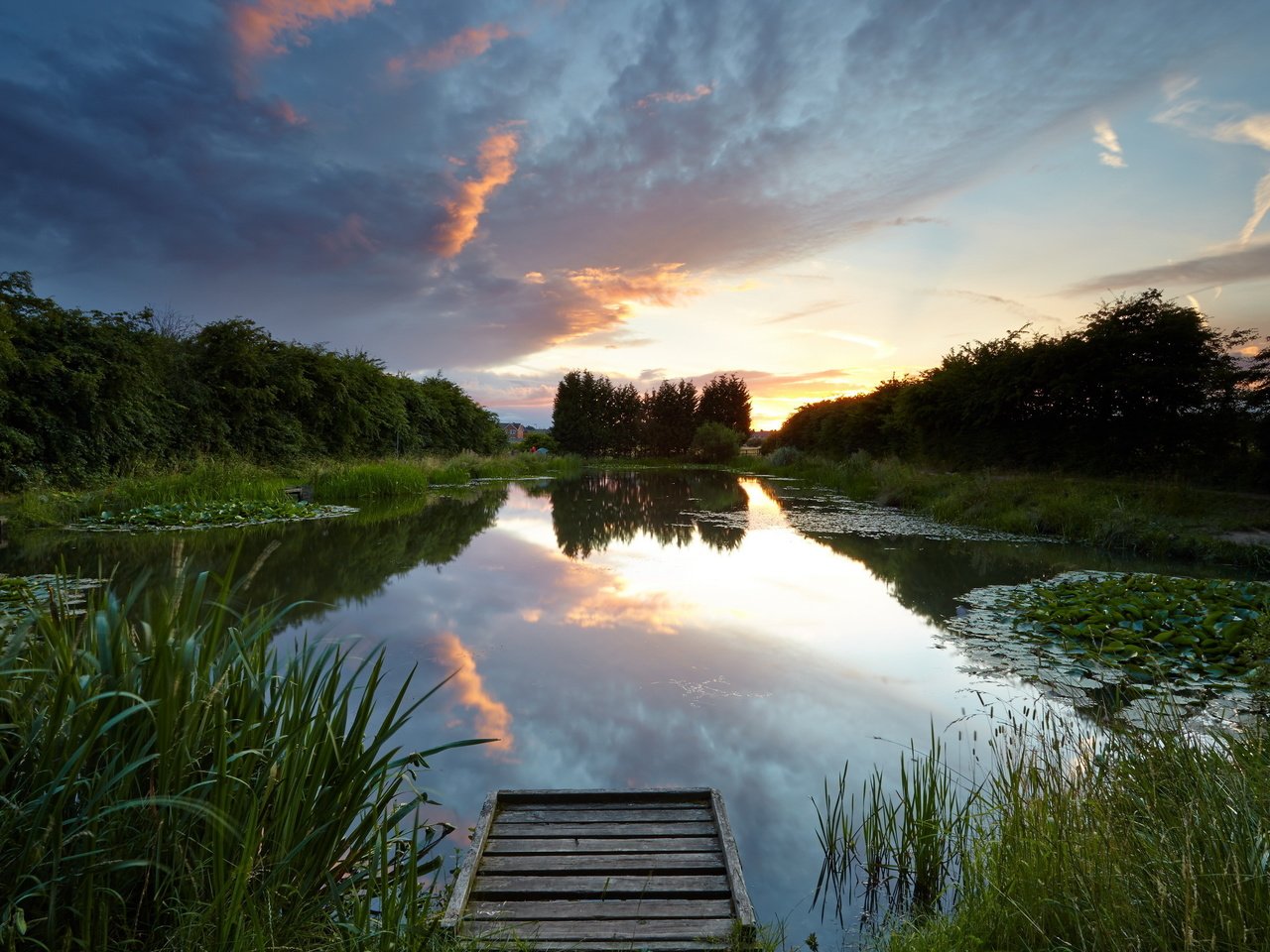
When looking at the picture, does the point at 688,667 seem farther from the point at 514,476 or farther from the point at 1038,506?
the point at 514,476

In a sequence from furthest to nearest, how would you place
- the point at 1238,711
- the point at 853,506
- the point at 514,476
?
the point at 514,476 → the point at 853,506 → the point at 1238,711

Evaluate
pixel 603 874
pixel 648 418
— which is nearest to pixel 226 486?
pixel 603 874

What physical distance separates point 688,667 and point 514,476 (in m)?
24.3

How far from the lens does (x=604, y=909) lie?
224 centimetres

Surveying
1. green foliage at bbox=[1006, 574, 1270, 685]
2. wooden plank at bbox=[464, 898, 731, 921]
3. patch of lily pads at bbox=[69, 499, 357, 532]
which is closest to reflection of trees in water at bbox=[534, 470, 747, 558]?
patch of lily pads at bbox=[69, 499, 357, 532]

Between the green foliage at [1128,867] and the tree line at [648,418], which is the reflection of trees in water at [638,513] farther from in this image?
the tree line at [648,418]

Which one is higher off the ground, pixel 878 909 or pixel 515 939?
pixel 515 939

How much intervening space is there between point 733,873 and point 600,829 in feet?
2.07

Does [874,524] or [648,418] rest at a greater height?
[648,418]

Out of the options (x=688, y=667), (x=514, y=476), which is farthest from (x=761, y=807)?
(x=514, y=476)

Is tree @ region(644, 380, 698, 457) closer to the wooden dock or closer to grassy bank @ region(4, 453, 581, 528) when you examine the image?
grassy bank @ region(4, 453, 581, 528)

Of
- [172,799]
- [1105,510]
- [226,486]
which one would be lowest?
[1105,510]

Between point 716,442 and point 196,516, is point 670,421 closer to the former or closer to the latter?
point 716,442

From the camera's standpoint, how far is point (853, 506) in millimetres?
17234
